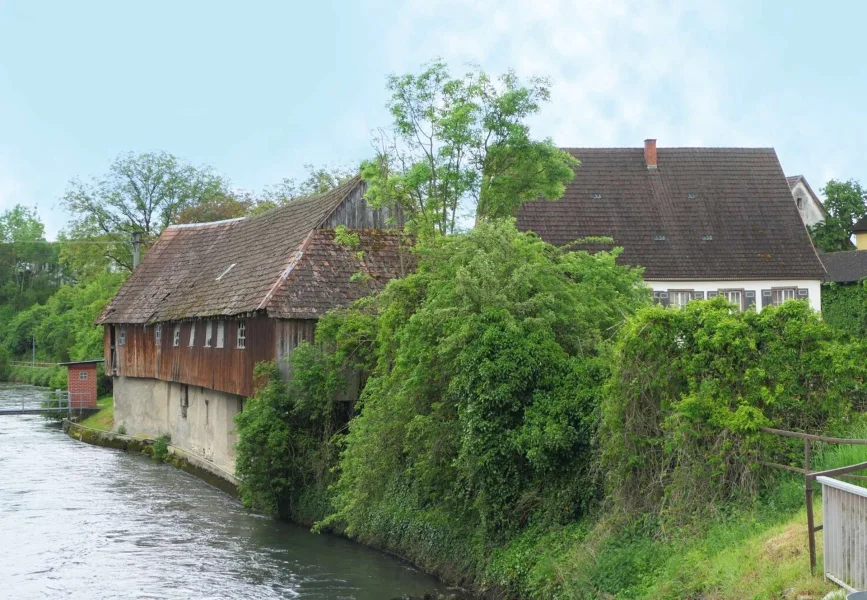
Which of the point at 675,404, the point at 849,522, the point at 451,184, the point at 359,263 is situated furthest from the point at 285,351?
the point at 849,522

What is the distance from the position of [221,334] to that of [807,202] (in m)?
38.4

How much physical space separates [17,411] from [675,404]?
3794cm

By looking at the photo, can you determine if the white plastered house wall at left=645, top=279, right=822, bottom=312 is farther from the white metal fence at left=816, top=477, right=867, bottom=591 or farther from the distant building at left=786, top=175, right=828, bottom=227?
the white metal fence at left=816, top=477, right=867, bottom=591

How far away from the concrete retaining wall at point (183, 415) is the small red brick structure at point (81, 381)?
732 cm

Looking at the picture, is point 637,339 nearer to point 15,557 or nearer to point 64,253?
point 15,557

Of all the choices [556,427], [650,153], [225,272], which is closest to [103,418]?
[225,272]

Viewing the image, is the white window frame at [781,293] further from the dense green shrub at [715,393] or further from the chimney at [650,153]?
the dense green shrub at [715,393]

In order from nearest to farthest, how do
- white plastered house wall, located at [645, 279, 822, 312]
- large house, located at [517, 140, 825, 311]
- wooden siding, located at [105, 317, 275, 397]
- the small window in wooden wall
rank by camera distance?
1. wooden siding, located at [105, 317, 275, 397]
2. the small window in wooden wall
3. white plastered house wall, located at [645, 279, 822, 312]
4. large house, located at [517, 140, 825, 311]

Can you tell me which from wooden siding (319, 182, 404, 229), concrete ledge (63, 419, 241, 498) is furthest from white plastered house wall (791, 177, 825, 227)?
concrete ledge (63, 419, 241, 498)

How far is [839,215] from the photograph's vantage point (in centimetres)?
5675

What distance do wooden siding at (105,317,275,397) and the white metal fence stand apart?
55.0 ft

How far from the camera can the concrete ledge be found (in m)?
26.7

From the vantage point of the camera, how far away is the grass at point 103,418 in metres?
40.9

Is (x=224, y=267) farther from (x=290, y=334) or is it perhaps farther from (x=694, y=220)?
(x=694, y=220)
